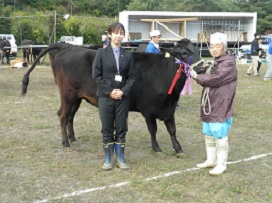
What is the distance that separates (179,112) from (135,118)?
1236mm

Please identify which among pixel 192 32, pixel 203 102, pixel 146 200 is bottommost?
pixel 146 200

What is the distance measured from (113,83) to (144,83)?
2.84 ft

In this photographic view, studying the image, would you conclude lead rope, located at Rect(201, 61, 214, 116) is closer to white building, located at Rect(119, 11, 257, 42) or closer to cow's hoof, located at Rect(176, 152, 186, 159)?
cow's hoof, located at Rect(176, 152, 186, 159)

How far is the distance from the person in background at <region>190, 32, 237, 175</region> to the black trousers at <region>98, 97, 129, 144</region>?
973 mm

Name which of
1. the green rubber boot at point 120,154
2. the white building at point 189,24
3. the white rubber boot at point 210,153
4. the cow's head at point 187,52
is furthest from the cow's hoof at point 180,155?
the white building at point 189,24

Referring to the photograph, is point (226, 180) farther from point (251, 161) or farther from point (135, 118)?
point (135, 118)

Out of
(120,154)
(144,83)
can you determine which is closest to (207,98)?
(144,83)

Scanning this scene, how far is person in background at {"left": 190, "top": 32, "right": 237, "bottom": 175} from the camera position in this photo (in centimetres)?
464

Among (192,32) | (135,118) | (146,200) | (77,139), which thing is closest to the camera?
(146,200)

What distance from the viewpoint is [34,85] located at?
13.5 metres

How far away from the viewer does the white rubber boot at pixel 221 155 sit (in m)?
4.84

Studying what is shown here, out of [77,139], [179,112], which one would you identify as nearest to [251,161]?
[77,139]

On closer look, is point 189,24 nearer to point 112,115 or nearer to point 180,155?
point 180,155

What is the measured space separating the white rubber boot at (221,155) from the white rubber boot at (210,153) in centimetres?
13
